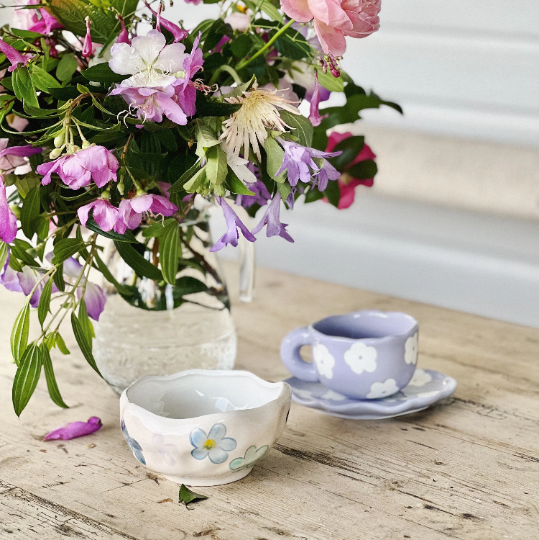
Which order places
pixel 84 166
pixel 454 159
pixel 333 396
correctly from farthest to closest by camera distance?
1. pixel 454 159
2. pixel 333 396
3. pixel 84 166

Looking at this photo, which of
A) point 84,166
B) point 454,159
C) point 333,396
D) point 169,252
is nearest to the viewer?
point 84,166

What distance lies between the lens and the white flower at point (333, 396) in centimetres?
75

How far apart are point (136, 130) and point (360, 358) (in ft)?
0.93

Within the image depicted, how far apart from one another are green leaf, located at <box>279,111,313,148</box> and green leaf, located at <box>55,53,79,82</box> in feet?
0.56

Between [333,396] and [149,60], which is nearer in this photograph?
[149,60]

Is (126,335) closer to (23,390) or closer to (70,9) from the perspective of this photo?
(23,390)

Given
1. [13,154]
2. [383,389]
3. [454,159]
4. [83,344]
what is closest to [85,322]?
[83,344]

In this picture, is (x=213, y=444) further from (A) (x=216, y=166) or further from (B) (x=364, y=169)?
(B) (x=364, y=169)

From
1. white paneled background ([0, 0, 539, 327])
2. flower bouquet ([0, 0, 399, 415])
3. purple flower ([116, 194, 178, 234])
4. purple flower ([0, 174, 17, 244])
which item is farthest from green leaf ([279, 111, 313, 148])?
white paneled background ([0, 0, 539, 327])

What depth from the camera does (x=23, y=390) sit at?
24.0 inches

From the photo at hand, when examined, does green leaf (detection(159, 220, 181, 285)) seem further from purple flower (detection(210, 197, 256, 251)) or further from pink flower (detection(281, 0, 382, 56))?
pink flower (detection(281, 0, 382, 56))

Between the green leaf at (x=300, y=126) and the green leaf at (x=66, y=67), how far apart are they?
17cm

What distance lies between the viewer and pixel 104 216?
1.91ft

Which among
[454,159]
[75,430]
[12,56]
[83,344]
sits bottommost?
[75,430]
